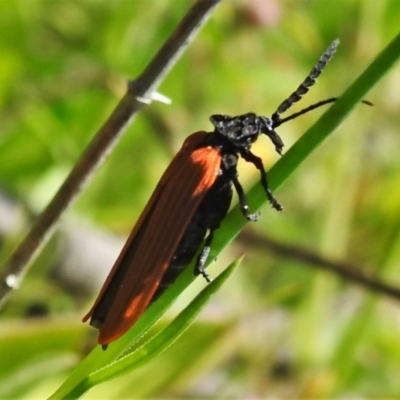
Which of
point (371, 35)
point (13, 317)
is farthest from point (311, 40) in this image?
point (13, 317)

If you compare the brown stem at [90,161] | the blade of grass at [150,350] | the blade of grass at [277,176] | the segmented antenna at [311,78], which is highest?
the segmented antenna at [311,78]

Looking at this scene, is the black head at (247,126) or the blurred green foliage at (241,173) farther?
the blurred green foliage at (241,173)

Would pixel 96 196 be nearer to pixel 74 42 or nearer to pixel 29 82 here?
pixel 29 82

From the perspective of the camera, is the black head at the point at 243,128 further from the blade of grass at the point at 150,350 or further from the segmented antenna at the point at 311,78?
the blade of grass at the point at 150,350

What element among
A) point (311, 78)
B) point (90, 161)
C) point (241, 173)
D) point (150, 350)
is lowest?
point (150, 350)

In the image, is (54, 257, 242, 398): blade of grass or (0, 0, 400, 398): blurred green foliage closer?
(54, 257, 242, 398): blade of grass

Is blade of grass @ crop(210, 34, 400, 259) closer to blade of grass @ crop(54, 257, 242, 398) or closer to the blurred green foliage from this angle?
blade of grass @ crop(54, 257, 242, 398)

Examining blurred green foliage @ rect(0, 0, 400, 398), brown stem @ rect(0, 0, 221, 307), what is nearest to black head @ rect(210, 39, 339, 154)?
blurred green foliage @ rect(0, 0, 400, 398)

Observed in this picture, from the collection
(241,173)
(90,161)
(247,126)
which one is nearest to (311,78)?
(247,126)

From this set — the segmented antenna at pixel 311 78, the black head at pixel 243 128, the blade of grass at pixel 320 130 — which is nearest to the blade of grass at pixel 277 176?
the blade of grass at pixel 320 130

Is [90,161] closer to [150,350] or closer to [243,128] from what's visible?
[150,350]
